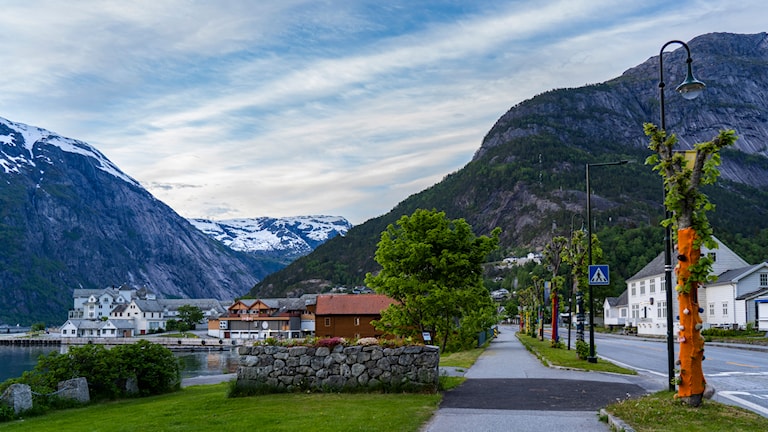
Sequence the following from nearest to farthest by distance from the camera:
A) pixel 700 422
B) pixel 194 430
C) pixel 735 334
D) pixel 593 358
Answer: pixel 700 422 → pixel 194 430 → pixel 593 358 → pixel 735 334

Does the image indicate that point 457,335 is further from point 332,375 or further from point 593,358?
point 332,375

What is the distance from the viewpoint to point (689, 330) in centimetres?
1419

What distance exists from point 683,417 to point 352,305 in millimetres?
80355

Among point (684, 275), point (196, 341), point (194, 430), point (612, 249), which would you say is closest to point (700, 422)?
point (684, 275)

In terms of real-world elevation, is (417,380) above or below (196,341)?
above

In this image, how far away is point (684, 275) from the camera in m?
14.3

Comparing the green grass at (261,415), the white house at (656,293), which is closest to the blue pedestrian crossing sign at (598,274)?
the green grass at (261,415)

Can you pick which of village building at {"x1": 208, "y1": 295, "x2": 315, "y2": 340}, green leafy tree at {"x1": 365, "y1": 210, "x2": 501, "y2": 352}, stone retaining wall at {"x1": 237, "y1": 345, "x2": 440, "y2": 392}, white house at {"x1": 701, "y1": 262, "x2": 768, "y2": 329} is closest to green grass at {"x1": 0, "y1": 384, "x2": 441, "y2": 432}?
stone retaining wall at {"x1": 237, "y1": 345, "x2": 440, "y2": 392}

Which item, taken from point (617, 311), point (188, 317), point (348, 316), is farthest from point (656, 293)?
point (188, 317)

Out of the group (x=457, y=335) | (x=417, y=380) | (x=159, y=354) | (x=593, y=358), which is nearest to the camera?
(x=417, y=380)

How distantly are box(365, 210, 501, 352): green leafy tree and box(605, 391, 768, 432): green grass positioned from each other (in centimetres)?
1847

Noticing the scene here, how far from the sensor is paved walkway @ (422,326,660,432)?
44.1 feet

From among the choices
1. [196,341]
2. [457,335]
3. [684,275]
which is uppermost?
[684,275]

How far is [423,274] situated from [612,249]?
132217 mm
